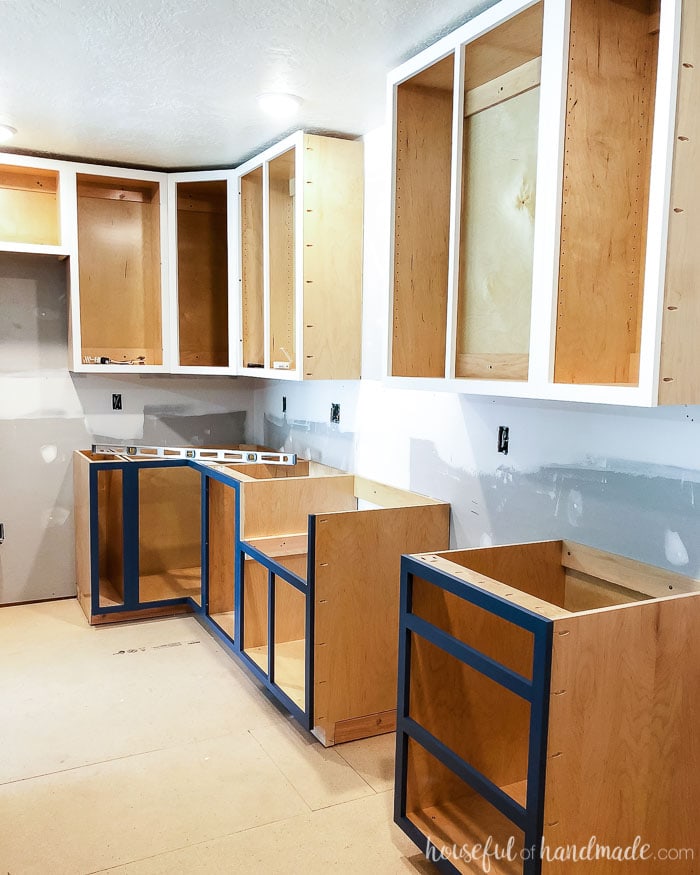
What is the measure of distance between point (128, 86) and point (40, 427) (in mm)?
2081

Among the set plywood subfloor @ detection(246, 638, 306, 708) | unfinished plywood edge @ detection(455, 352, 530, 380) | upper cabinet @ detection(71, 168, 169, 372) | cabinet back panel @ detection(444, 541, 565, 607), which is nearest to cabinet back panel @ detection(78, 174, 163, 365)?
upper cabinet @ detection(71, 168, 169, 372)

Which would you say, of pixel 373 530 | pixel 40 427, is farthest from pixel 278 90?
pixel 40 427

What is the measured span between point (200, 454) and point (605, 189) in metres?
2.57

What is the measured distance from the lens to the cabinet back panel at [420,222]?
7.79ft

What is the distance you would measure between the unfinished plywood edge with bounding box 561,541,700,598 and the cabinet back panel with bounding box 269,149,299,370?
1659 mm

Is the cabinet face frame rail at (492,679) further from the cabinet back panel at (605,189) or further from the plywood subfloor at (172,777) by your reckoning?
the cabinet back panel at (605,189)

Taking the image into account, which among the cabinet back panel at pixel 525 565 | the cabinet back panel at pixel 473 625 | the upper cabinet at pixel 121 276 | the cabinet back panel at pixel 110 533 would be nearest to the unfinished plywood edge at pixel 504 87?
the cabinet back panel at pixel 525 565

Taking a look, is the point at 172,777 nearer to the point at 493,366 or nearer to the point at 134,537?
the point at 134,537

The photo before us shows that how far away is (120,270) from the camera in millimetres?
4105

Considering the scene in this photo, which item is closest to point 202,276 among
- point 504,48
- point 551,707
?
point 504,48

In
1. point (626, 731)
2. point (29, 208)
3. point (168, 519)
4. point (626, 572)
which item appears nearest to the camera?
point (626, 731)

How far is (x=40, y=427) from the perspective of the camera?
4.04 m

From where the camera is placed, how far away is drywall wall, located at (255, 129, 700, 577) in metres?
1.87

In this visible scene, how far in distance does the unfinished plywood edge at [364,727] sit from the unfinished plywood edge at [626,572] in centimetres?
96
